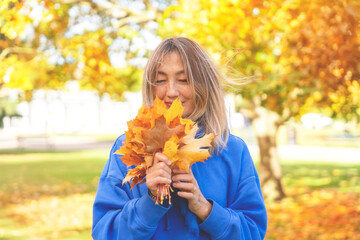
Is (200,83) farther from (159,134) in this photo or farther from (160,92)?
(159,134)

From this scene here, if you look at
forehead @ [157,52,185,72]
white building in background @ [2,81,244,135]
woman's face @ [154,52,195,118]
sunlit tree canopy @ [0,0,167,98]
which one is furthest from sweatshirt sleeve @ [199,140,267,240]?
white building in background @ [2,81,244,135]

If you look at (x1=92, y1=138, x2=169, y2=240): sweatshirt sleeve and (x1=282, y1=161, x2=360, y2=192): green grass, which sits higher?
(x1=92, y1=138, x2=169, y2=240): sweatshirt sleeve

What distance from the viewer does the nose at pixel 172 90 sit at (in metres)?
1.81

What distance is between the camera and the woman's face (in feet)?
6.01

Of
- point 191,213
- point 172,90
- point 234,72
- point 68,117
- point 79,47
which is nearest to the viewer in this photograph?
point 191,213

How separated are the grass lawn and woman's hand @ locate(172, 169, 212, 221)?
5320 millimetres

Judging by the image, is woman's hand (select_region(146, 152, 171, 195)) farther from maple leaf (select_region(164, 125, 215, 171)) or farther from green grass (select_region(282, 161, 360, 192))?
green grass (select_region(282, 161, 360, 192))

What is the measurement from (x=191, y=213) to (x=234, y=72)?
1.01 metres

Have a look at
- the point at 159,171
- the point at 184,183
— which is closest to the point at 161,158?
the point at 159,171

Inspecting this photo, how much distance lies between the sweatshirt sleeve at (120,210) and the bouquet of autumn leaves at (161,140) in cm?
9

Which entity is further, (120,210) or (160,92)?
(160,92)

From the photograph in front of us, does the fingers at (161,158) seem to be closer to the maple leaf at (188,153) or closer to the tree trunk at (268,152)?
the maple leaf at (188,153)

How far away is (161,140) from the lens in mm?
1454

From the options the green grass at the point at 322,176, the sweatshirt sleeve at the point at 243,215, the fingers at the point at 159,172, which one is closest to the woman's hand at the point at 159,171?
the fingers at the point at 159,172
